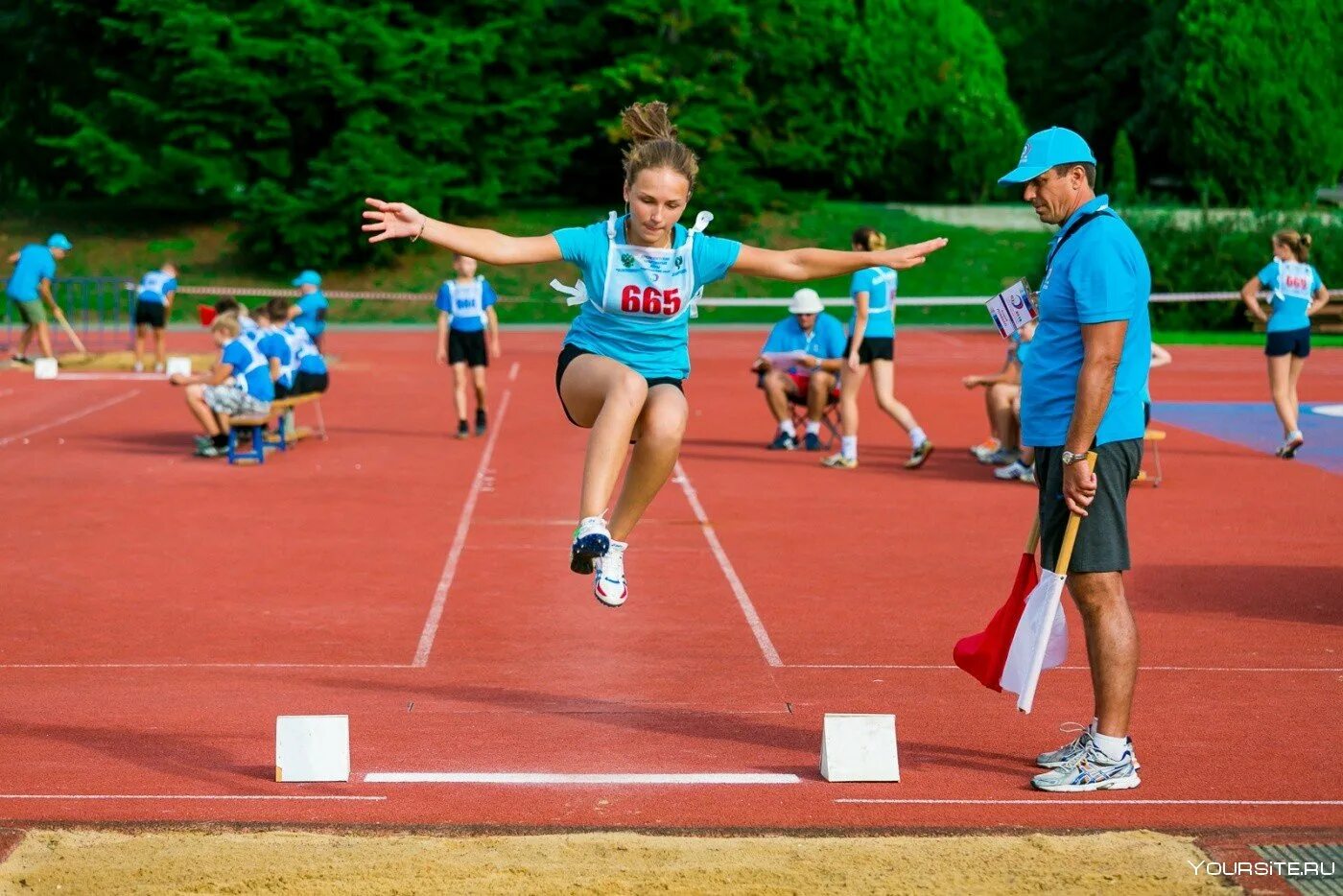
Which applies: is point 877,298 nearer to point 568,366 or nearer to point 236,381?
point 236,381

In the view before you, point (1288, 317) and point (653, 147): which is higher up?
point (653, 147)

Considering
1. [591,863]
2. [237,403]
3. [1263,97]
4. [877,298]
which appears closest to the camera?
[591,863]

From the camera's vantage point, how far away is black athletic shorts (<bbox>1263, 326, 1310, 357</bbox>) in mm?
16000

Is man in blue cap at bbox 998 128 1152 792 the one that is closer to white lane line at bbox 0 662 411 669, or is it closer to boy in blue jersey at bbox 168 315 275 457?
white lane line at bbox 0 662 411 669

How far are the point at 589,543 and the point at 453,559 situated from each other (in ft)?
15.4

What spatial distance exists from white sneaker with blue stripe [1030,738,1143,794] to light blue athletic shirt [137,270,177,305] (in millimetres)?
20883

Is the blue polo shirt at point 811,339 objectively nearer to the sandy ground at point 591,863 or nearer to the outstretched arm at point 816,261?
the outstretched arm at point 816,261

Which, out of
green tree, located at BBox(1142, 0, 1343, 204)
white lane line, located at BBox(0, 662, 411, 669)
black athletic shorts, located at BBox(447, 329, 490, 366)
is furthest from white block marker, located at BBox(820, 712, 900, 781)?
green tree, located at BBox(1142, 0, 1343, 204)

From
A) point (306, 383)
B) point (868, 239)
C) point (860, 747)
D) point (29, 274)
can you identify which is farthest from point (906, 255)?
point (29, 274)

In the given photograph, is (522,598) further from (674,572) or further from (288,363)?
(288,363)

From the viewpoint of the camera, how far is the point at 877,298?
604 inches

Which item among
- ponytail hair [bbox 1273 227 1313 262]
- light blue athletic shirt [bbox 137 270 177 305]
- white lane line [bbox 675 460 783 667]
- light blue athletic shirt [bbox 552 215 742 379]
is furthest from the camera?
light blue athletic shirt [bbox 137 270 177 305]

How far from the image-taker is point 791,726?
7129mm

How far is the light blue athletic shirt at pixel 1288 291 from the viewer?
15.8 metres
